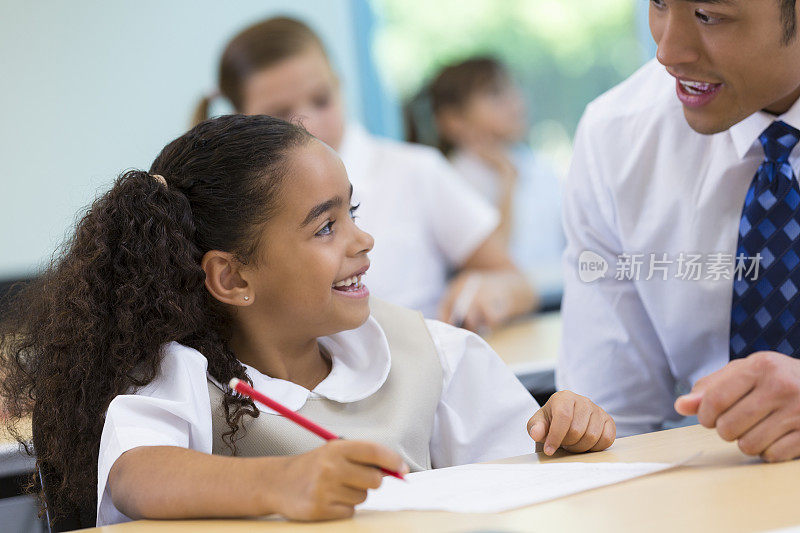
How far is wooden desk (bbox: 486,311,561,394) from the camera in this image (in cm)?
211

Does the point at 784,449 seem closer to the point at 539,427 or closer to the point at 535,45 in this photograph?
the point at 539,427

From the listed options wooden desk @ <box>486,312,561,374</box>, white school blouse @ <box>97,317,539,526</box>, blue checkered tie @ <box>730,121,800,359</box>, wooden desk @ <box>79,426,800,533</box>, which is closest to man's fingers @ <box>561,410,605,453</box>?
wooden desk @ <box>79,426,800,533</box>

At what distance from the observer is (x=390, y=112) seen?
412 centimetres

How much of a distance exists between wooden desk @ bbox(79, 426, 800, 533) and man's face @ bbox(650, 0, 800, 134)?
65 cm

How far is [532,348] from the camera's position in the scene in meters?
2.38

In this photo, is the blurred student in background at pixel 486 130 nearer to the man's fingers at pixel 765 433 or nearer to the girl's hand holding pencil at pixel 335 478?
the man's fingers at pixel 765 433

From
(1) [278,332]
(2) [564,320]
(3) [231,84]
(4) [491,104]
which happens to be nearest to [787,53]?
(2) [564,320]

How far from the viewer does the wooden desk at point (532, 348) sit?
2.11 meters

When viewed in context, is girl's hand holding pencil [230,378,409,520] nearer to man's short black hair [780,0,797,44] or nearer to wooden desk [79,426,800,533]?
wooden desk [79,426,800,533]

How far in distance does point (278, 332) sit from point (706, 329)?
0.80m

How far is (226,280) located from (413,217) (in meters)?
1.56

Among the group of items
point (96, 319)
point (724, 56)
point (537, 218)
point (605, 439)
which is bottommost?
point (537, 218)

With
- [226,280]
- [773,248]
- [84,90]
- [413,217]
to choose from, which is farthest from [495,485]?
[84,90]

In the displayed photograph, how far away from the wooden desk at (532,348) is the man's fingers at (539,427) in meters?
0.78
